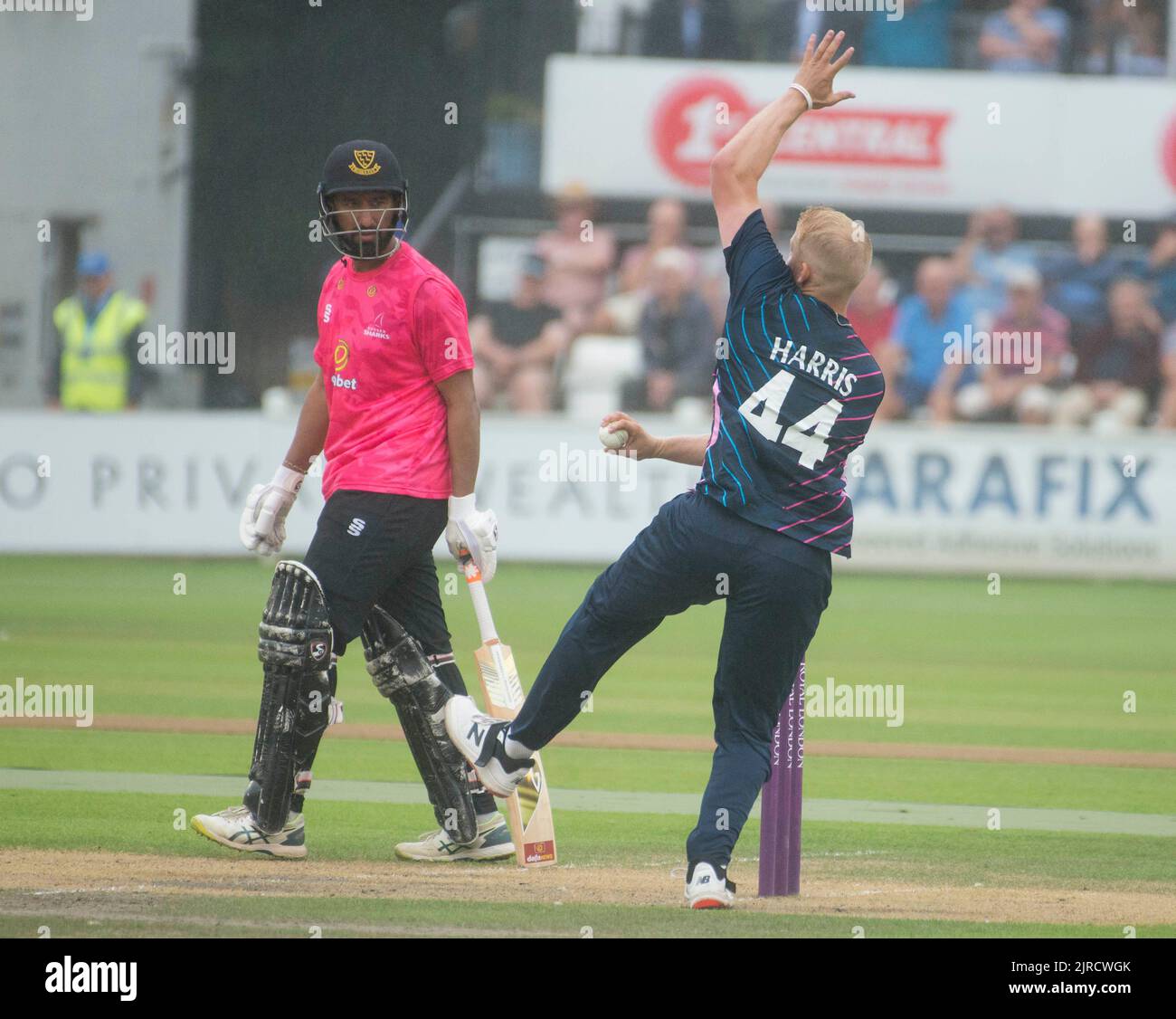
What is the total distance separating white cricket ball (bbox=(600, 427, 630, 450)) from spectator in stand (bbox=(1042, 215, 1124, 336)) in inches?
567

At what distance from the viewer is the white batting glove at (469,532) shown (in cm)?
689

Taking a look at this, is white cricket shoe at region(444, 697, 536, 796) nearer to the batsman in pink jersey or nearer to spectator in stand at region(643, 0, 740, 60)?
the batsman in pink jersey

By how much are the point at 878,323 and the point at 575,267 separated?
3.08 m

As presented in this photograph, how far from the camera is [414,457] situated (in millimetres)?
6719

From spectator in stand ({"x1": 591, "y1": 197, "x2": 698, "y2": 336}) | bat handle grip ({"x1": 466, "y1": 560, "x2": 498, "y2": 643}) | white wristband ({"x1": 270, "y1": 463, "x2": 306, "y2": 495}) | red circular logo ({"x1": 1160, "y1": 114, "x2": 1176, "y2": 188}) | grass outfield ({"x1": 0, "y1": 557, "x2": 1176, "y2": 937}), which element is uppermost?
red circular logo ({"x1": 1160, "y1": 114, "x2": 1176, "y2": 188})

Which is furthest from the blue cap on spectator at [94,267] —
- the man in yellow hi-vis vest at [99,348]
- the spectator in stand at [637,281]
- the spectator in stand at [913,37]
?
the spectator in stand at [913,37]

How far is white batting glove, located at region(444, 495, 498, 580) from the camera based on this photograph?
6891 millimetres

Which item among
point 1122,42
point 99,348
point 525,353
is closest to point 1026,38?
point 1122,42

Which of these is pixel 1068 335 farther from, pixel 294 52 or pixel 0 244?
pixel 0 244

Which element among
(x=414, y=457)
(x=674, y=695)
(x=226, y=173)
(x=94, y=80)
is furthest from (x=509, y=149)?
(x=414, y=457)

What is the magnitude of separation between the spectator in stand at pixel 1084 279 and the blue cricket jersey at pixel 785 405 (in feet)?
47.2

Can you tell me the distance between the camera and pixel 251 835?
6.77m

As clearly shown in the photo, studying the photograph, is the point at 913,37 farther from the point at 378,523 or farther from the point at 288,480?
the point at 378,523

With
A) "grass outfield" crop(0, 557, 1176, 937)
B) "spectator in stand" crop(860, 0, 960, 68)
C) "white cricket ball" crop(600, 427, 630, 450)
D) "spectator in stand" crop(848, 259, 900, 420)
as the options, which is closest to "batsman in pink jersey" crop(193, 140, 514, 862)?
"grass outfield" crop(0, 557, 1176, 937)
